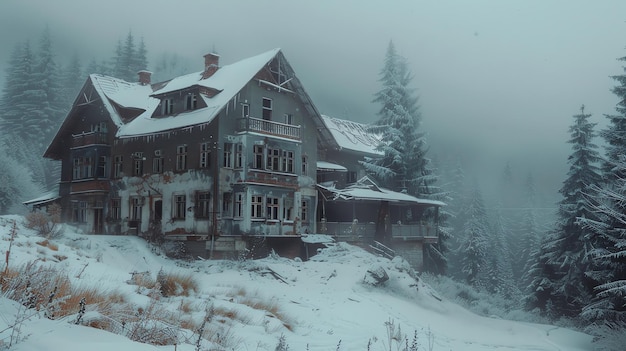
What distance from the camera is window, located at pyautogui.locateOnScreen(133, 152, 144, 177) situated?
3641 cm

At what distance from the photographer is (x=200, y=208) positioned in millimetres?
32438

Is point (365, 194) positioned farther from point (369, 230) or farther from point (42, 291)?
point (42, 291)

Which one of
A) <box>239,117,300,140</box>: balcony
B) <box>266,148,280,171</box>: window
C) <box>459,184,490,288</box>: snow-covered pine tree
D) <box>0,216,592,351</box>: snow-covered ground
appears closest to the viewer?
<box>0,216,592,351</box>: snow-covered ground

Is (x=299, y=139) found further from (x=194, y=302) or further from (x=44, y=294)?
(x=44, y=294)

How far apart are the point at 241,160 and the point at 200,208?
13.2 ft

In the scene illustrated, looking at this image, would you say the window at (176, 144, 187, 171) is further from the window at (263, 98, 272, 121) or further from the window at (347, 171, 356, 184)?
the window at (347, 171, 356, 184)

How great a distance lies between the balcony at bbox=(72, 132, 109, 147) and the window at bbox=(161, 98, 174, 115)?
5.88 metres

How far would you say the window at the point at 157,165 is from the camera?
35.1 metres

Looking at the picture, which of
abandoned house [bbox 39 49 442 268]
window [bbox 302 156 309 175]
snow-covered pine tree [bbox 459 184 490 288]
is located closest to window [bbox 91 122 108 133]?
abandoned house [bbox 39 49 442 268]

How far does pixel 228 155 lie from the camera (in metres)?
32.3

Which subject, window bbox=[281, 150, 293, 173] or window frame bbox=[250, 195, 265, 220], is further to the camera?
window bbox=[281, 150, 293, 173]

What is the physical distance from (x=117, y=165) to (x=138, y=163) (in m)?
2.40

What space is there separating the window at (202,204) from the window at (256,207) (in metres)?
2.66

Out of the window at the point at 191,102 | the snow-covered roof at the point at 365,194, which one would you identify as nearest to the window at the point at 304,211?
the snow-covered roof at the point at 365,194
